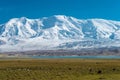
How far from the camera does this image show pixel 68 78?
4091cm

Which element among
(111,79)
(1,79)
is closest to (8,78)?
(1,79)

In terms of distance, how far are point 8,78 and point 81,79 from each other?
9.63 m

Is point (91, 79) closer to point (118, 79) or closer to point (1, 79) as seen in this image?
point (118, 79)

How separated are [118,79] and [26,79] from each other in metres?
11.7

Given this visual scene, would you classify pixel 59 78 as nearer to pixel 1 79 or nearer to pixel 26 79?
pixel 26 79

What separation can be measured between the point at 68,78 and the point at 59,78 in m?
1.21

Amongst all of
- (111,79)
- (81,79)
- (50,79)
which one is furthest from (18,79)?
(111,79)

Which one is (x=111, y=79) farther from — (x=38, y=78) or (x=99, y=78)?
(x=38, y=78)

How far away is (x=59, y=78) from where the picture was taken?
135ft

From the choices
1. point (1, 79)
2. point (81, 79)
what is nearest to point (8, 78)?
point (1, 79)

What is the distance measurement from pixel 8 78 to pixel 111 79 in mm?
13449

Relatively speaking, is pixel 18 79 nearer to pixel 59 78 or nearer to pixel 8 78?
pixel 8 78

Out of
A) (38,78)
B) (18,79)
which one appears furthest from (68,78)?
(18,79)

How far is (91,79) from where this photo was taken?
132 feet
